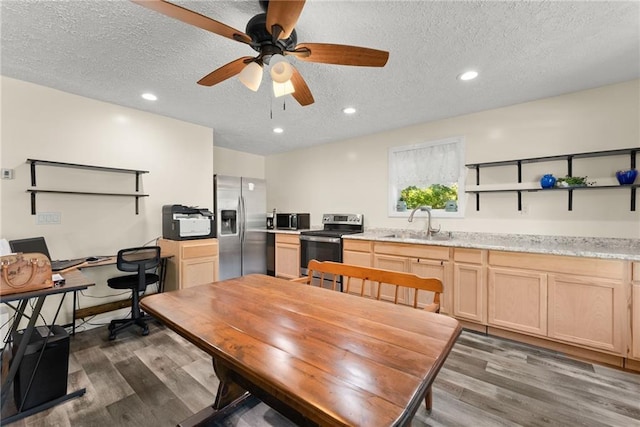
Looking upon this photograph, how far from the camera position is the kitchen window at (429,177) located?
3424 millimetres

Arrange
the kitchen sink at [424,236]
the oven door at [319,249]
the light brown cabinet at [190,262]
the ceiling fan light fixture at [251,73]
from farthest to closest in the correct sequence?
the oven door at [319,249]
the kitchen sink at [424,236]
the light brown cabinet at [190,262]
the ceiling fan light fixture at [251,73]

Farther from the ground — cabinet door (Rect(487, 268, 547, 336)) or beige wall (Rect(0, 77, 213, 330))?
beige wall (Rect(0, 77, 213, 330))

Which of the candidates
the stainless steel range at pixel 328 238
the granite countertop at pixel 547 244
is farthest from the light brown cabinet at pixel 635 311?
the stainless steel range at pixel 328 238

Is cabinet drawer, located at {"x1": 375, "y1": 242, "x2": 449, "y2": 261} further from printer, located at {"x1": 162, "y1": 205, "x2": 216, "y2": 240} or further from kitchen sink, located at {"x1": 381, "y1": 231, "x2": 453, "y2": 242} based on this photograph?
printer, located at {"x1": 162, "y1": 205, "x2": 216, "y2": 240}

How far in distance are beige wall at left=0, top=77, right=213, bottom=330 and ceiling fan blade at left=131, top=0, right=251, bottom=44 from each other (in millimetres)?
2446

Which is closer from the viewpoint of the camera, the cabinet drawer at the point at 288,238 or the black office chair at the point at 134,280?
the black office chair at the point at 134,280

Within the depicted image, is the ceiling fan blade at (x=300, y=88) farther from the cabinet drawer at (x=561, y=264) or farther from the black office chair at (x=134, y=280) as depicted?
the cabinet drawer at (x=561, y=264)

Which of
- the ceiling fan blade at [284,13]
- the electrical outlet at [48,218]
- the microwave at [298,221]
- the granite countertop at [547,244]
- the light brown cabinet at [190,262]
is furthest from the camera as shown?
the microwave at [298,221]

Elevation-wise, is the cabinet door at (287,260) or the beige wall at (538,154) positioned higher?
the beige wall at (538,154)

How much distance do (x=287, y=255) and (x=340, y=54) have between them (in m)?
3.39

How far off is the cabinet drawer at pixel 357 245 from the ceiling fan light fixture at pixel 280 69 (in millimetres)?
2404

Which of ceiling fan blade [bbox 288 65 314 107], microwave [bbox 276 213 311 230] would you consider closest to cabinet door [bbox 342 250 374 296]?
microwave [bbox 276 213 311 230]

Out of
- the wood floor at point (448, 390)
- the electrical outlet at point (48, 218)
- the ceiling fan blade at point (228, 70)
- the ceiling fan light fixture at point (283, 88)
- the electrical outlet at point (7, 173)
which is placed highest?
the ceiling fan blade at point (228, 70)

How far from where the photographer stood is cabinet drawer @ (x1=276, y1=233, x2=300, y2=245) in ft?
14.2
